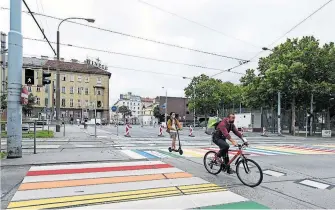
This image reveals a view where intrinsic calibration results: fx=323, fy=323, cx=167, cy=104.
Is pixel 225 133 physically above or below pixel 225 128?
below

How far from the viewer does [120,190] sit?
647 centimetres

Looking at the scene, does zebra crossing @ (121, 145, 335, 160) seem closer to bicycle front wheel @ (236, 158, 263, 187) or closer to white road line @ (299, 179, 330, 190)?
bicycle front wheel @ (236, 158, 263, 187)

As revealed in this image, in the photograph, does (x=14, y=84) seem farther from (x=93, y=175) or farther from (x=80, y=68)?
(x=80, y=68)

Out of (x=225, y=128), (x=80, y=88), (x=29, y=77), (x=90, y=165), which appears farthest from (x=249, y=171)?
(x=80, y=88)

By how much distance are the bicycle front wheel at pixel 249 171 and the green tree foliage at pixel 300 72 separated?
28.2 meters

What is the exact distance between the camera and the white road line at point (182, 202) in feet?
17.7

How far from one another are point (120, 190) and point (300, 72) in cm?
3161

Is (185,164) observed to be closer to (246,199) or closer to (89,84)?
(246,199)

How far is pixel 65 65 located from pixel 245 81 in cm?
6368

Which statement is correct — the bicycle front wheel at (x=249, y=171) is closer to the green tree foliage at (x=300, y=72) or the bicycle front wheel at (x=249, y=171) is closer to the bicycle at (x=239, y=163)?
the bicycle at (x=239, y=163)

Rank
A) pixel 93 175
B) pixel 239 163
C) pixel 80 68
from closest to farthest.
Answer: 1. pixel 239 163
2. pixel 93 175
3. pixel 80 68

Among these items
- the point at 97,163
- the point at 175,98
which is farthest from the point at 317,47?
the point at 175,98

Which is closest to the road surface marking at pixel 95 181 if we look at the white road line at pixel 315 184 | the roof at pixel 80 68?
the white road line at pixel 315 184

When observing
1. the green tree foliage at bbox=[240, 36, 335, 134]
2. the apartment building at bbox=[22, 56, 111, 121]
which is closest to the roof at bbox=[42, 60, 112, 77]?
the apartment building at bbox=[22, 56, 111, 121]
